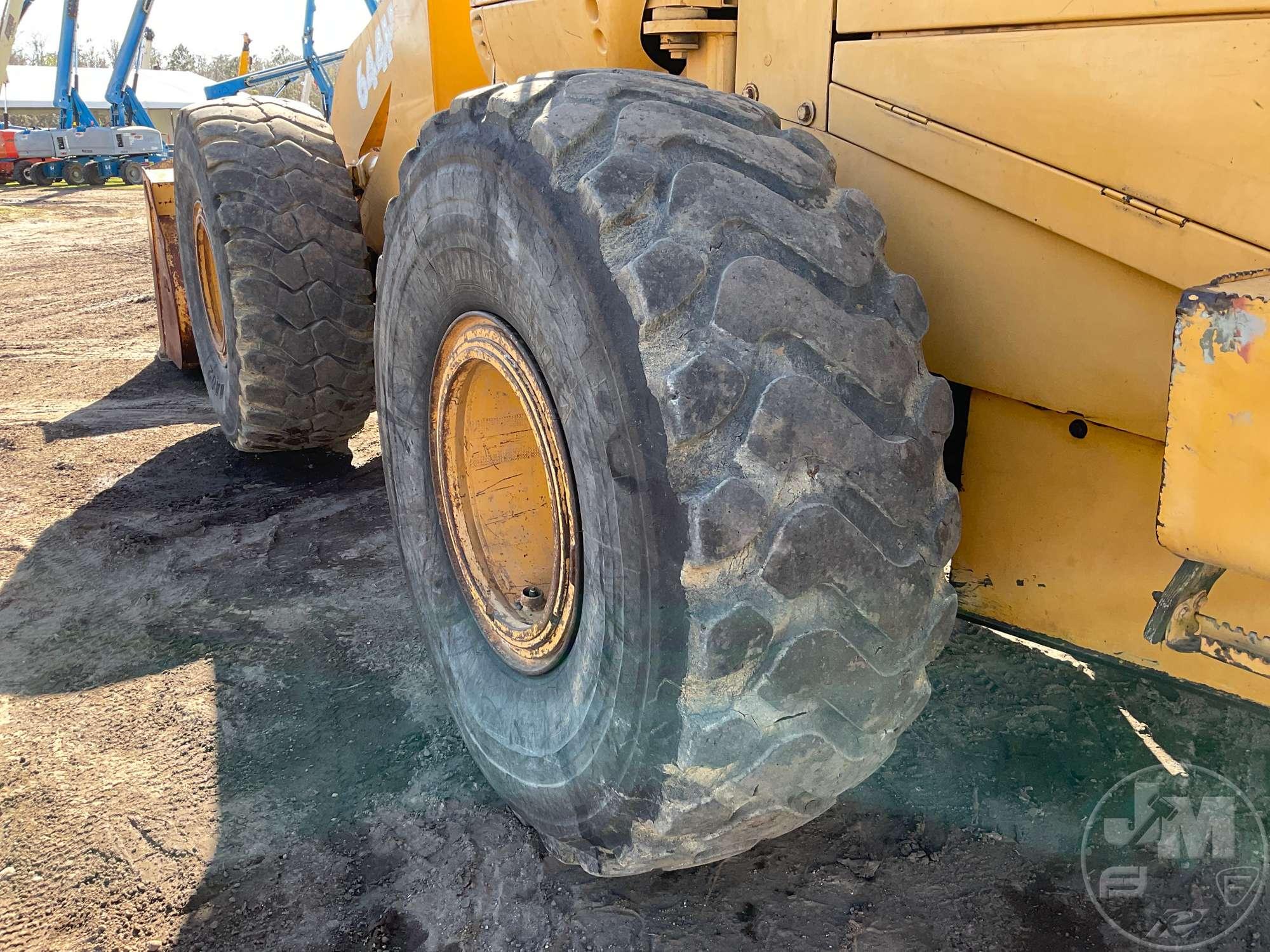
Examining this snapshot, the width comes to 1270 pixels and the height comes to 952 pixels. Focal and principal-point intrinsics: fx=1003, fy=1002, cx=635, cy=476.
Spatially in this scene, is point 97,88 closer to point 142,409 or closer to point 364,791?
point 142,409

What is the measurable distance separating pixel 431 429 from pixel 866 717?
1.33 meters

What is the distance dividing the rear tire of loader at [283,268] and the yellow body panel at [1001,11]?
259 centimetres

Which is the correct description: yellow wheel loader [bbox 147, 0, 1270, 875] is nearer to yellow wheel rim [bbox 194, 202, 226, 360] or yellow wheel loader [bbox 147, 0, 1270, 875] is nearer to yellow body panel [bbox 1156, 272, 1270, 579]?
yellow body panel [bbox 1156, 272, 1270, 579]

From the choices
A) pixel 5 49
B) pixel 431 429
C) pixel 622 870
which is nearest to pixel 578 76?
pixel 431 429

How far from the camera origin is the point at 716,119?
1673mm

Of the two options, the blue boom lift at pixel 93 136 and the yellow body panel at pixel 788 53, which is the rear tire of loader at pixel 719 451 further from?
the blue boom lift at pixel 93 136

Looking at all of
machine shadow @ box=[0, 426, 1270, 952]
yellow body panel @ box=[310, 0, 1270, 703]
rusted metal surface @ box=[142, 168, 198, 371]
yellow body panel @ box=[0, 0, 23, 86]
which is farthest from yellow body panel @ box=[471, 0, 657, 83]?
yellow body panel @ box=[0, 0, 23, 86]

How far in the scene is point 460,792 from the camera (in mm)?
2488

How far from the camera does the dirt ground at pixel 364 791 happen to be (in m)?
2.07

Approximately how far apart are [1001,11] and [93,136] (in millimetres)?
27230

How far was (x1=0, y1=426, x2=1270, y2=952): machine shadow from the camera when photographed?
207 centimetres

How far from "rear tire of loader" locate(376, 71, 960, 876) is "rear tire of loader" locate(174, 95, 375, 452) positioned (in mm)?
2346

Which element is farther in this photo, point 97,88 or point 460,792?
point 97,88

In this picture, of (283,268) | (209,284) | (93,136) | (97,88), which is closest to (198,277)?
(209,284)
